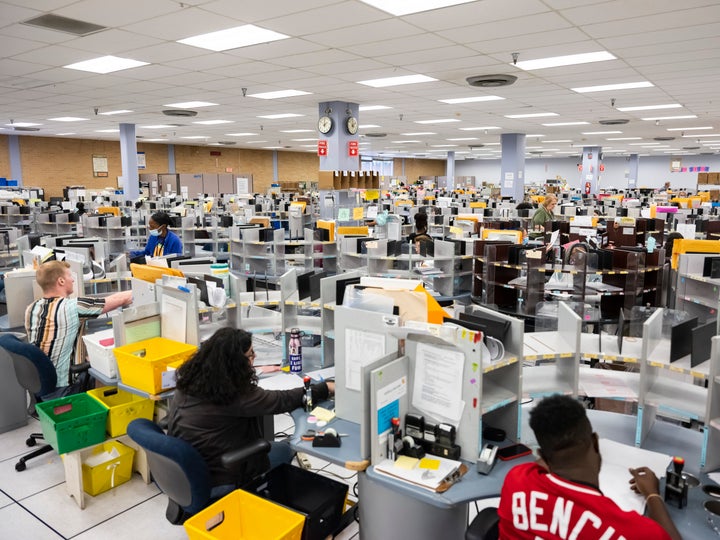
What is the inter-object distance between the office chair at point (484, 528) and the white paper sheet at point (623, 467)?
49 cm

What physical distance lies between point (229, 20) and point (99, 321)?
313 cm

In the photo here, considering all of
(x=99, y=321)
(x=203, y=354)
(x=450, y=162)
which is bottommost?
(x=99, y=321)

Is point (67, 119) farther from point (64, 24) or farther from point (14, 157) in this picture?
point (64, 24)

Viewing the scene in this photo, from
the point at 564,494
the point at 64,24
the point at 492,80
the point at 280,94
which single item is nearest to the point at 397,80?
the point at 492,80

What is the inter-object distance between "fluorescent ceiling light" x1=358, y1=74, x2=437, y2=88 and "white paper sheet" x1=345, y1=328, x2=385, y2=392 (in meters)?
5.86

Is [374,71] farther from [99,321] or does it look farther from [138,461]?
[138,461]

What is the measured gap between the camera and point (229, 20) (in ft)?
16.8

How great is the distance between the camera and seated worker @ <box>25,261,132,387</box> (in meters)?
4.02

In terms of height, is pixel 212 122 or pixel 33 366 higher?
pixel 212 122

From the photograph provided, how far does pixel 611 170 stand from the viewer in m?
34.5

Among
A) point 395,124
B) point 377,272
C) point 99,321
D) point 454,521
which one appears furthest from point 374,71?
point 395,124

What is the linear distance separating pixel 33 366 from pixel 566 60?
21.3 ft

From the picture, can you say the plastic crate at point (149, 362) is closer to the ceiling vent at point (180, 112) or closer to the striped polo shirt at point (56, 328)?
the striped polo shirt at point (56, 328)

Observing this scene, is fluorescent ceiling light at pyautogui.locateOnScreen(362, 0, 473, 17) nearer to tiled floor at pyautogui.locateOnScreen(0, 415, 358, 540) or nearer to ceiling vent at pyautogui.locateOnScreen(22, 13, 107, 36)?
ceiling vent at pyautogui.locateOnScreen(22, 13, 107, 36)
